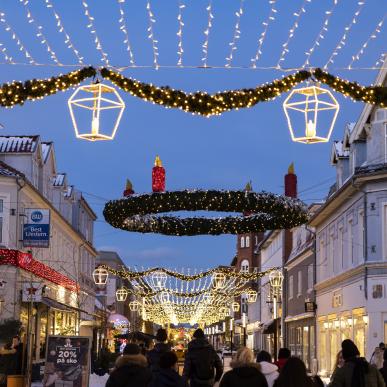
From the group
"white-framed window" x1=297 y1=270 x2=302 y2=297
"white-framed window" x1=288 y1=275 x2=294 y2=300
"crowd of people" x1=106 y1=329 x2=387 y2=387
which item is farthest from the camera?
"white-framed window" x1=288 y1=275 x2=294 y2=300

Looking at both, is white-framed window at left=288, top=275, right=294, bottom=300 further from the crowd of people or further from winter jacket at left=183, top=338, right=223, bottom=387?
the crowd of people

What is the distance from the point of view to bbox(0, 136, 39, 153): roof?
131ft

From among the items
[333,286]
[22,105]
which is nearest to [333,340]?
[333,286]

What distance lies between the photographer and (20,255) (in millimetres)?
36188

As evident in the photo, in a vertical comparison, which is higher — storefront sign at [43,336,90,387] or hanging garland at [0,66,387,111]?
hanging garland at [0,66,387,111]

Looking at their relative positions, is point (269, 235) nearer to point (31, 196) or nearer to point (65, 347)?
point (31, 196)

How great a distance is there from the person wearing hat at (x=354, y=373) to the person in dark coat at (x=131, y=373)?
235cm

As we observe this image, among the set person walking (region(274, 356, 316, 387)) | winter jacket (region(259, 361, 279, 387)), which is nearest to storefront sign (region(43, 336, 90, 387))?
winter jacket (region(259, 361, 279, 387))

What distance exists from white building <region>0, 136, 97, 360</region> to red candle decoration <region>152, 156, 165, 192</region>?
32.1 ft

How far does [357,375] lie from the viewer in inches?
424

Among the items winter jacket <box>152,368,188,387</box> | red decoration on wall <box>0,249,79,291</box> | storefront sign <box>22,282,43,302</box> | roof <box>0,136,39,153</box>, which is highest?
roof <box>0,136,39,153</box>

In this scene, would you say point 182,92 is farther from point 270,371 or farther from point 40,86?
point 270,371

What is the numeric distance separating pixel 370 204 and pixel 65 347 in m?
18.7

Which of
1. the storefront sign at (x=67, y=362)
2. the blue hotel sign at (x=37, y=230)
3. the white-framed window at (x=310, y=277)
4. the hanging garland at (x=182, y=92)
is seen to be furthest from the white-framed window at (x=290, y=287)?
the hanging garland at (x=182, y=92)
